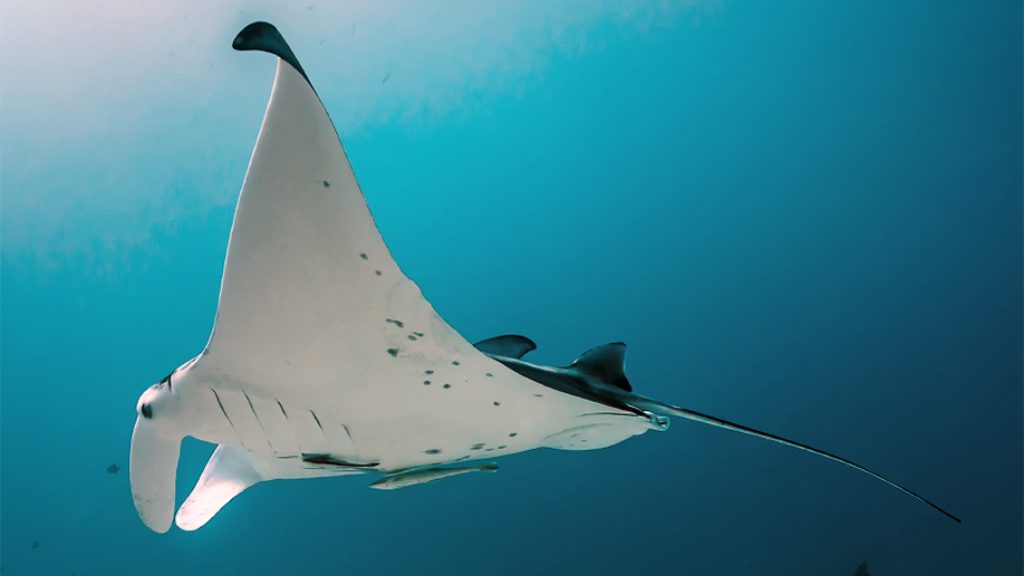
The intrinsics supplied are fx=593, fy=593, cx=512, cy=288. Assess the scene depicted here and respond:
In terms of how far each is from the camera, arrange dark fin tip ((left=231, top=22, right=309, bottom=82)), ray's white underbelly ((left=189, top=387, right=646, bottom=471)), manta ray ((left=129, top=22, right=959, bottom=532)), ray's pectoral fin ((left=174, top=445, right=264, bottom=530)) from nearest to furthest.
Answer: dark fin tip ((left=231, top=22, right=309, bottom=82))
manta ray ((left=129, top=22, right=959, bottom=532))
ray's white underbelly ((left=189, top=387, right=646, bottom=471))
ray's pectoral fin ((left=174, top=445, right=264, bottom=530))

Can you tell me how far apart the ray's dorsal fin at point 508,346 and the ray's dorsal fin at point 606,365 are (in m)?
0.27

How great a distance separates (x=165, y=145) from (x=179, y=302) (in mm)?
1728

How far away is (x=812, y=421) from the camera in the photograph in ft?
21.0

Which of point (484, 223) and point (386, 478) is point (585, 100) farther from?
point (386, 478)

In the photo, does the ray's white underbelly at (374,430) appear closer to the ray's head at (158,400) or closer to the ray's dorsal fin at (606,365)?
the ray's head at (158,400)

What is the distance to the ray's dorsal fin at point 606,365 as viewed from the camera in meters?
1.73

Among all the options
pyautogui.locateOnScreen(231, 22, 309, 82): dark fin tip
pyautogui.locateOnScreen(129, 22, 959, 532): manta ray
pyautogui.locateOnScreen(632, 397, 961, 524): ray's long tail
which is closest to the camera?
pyautogui.locateOnScreen(231, 22, 309, 82): dark fin tip

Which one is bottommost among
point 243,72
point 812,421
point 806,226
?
point 812,421

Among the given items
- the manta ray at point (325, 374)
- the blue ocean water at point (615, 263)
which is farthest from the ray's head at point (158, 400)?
the blue ocean water at point (615, 263)

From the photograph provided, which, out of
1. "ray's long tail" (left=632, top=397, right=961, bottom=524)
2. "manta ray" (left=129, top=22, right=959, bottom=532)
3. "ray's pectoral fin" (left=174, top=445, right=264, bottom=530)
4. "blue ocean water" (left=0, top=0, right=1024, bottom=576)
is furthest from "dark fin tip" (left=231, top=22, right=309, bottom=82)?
"blue ocean water" (left=0, top=0, right=1024, bottom=576)

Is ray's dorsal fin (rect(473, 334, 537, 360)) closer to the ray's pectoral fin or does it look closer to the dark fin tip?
the ray's pectoral fin

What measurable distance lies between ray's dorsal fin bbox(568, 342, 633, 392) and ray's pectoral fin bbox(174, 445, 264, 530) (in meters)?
0.98

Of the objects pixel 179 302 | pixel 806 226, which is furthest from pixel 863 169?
pixel 179 302

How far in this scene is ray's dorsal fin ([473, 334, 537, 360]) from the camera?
202cm
